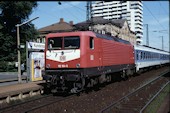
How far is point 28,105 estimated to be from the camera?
11844mm

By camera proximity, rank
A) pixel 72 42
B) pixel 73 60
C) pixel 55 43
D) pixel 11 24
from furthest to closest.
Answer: pixel 11 24, pixel 55 43, pixel 72 42, pixel 73 60

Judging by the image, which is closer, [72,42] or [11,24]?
[72,42]

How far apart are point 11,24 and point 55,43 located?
35.0 meters

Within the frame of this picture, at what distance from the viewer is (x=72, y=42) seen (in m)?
14.3

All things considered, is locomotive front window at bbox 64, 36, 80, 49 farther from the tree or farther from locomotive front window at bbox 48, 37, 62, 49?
the tree

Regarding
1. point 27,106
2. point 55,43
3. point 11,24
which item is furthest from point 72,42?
point 11,24

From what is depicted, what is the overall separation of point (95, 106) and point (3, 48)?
37261 mm

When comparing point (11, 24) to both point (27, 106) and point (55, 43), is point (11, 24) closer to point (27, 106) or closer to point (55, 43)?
point (55, 43)

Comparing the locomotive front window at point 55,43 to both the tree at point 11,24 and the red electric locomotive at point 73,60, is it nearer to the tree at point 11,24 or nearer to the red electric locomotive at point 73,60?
the red electric locomotive at point 73,60

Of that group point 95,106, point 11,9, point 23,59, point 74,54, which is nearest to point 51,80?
point 74,54

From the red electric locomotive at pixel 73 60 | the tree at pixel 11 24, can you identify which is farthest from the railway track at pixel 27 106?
the tree at pixel 11 24

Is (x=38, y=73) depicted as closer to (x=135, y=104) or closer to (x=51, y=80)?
(x=51, y=80)

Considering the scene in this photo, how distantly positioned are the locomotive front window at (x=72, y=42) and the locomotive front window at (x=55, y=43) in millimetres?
329

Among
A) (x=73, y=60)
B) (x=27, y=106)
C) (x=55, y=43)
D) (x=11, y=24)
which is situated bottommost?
(x=27, y=106)
